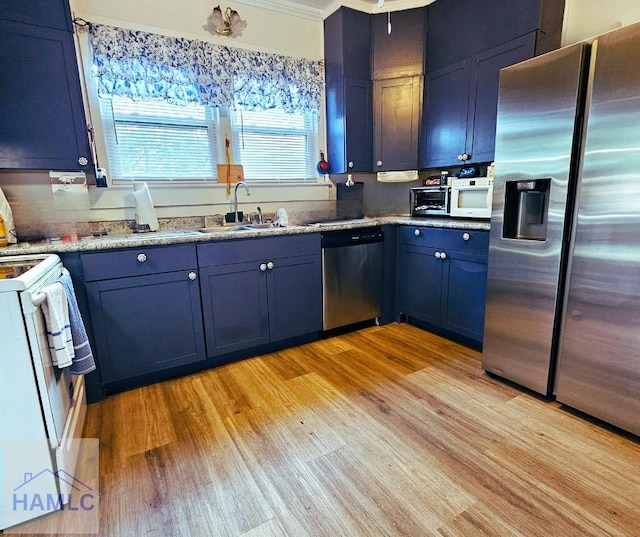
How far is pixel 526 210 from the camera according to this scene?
2.02m

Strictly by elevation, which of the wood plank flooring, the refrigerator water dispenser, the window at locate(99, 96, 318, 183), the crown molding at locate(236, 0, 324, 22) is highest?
the crown molding at locate(236, 0, 324, 22)

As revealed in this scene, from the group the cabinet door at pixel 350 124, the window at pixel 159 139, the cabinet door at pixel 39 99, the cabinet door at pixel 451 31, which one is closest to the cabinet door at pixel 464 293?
the cabinet door at pixel 350 124

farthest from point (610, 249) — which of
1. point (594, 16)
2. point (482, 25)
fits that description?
point (482, 25)

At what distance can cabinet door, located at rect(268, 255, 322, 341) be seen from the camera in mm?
2584

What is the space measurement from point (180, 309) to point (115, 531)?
1.19 meters

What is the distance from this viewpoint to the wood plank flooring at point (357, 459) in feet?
4.24

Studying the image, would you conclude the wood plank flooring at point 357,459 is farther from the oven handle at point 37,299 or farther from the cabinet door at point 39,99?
the cabinet door at point 39,99

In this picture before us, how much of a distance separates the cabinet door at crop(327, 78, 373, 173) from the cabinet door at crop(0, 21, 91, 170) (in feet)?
6.28

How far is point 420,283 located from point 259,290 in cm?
136

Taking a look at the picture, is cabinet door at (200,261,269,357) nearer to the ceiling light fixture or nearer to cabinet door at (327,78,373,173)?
cabinet door at (327,78,373,173)

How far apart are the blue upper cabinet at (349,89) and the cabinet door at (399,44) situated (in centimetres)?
8

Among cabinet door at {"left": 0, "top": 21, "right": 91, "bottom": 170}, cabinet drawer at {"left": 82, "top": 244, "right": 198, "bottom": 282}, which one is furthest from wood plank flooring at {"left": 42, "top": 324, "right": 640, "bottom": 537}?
cabinet door at {"left": 0, "top": 21, "right": 91, "bottom": 170}

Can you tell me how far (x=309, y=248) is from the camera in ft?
8.78

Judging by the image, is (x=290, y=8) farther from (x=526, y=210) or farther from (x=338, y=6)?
(x=526, y=210)
